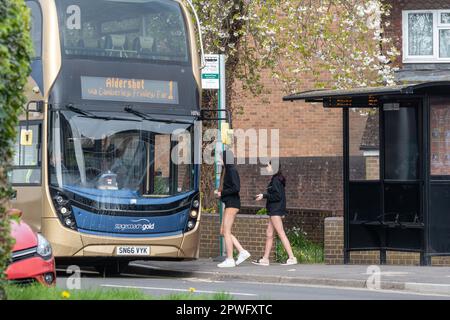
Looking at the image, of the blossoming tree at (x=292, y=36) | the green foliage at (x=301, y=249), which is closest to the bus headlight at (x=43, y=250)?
the green foliage at (x=301, y=249)

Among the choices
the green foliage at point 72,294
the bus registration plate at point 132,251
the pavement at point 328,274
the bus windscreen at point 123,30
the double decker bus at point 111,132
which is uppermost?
the bus windscreen at point 123,30

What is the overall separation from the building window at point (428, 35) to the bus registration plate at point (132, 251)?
45.6 feet

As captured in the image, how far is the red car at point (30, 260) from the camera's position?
11812 mm

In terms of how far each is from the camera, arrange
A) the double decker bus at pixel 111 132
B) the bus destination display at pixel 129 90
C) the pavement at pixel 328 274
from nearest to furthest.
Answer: the pavement at pixel 328 274, the double decker bus at pixel 111 132, the bus destination display at pixel 129 90

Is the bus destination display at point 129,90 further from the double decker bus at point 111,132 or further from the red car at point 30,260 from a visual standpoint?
the red car at point 30,260

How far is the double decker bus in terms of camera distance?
17.2 m

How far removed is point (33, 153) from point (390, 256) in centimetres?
614

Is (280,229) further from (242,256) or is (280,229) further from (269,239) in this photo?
(242,256)

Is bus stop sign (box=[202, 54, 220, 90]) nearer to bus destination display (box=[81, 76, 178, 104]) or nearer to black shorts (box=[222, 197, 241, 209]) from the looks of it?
bus destination display (box=[81, 76, 178, 104])

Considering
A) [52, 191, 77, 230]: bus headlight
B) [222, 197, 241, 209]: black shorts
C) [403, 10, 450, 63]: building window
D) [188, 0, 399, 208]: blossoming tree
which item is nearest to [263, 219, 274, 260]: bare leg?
[222, 197, 241, 209]: black shorts

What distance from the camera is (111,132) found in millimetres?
17719

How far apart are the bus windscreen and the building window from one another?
12330mm

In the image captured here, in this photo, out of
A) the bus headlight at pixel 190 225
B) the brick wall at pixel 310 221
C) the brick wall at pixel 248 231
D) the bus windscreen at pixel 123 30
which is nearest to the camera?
the bus windscreen at pixel 123 30

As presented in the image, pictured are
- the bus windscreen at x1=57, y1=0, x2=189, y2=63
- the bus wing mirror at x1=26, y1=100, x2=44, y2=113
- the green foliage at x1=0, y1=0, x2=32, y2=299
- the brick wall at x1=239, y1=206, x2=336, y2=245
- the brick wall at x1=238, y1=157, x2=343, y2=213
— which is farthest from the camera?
the brick wall at x1=238, y1=157, x2=343, y2=213
